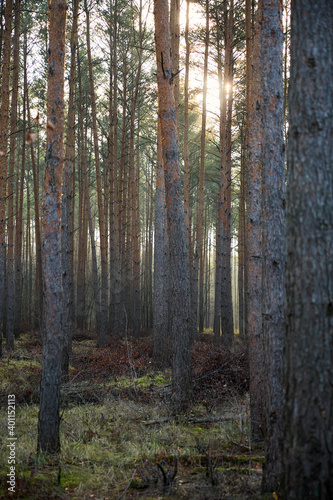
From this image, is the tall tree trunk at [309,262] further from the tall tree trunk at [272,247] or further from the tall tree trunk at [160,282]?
the tall tree trunk at [160,282]

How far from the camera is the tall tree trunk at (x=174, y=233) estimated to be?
21.3ft

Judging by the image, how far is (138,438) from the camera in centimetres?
515

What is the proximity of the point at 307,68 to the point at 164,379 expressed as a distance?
287 inches

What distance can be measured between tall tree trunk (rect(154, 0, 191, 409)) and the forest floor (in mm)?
594

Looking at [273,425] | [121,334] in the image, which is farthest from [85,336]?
[273,425]

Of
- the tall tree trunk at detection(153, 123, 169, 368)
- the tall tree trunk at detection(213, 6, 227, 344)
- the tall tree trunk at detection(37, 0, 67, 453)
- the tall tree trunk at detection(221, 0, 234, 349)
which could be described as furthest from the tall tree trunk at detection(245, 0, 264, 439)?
the tall tree trunk at detection(213, 6, 227, 344)

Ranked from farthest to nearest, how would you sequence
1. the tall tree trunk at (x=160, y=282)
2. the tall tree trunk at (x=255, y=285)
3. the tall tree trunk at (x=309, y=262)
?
1. the tall tree trunk at (x=160, y=282)
2. the tall tree trunk at (x=255, y=285)
3. the tall tree trunk at (x=309, y=262)

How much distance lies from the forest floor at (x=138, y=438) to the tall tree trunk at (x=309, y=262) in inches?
51.3

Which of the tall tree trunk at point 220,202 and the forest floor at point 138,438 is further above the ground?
the tall tree trunk at point 220,202

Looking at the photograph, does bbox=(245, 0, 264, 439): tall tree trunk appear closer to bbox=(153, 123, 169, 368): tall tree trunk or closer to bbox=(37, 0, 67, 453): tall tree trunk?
bbox=(37, 0, 67, 453): tall tree trunk

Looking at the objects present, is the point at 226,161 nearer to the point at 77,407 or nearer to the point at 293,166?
the point at 77,407

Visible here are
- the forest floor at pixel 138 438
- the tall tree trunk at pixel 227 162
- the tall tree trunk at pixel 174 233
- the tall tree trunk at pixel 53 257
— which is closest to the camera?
the forest floor at pixel 138 438

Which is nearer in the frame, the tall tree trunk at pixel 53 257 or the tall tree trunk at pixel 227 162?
the tall tree trunk at pixel 53 257

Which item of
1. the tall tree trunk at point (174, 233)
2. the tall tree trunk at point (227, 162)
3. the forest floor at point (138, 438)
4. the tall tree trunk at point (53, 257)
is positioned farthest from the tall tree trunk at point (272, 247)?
the tall tree trunk at point (227, 162)
